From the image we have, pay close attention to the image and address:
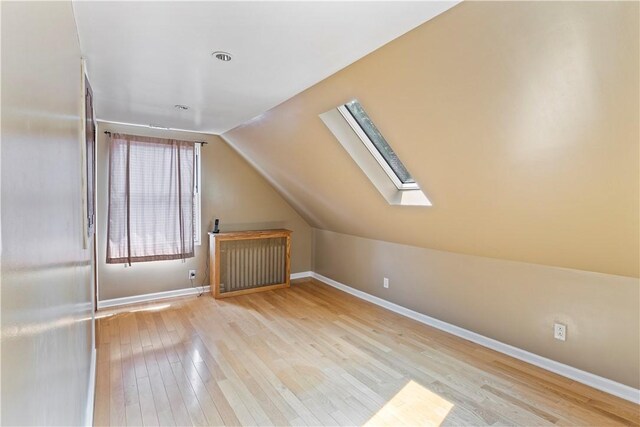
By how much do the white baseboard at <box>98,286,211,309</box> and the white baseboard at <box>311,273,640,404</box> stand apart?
2.44 m

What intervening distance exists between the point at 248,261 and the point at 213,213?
0.83 meters

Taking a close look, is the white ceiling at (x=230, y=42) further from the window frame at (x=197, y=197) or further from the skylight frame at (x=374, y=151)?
the window frame at (x=197, y=197)

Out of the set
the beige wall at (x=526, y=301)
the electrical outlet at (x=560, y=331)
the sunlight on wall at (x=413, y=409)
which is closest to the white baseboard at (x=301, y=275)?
the beige wall at (x=526, y=301)

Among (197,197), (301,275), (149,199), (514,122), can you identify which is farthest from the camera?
(301,275)

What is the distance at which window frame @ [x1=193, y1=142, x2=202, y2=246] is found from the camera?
4.46 metres

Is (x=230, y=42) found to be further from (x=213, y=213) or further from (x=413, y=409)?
(x=213, y=213)

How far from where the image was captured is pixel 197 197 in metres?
4.50

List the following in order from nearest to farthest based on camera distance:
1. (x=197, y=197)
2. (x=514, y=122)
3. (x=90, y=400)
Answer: (x=514, y=122) → (x=90, y=400) → (x=197, y=197)

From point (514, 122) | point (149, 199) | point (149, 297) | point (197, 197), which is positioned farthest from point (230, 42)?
point (149, 297)

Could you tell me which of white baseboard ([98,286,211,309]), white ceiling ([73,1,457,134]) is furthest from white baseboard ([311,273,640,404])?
white ceiling ([73,1,457,134])

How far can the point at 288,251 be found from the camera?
492 cm

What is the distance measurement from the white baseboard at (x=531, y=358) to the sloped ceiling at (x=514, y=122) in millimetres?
797

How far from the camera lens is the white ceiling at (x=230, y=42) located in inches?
58.8

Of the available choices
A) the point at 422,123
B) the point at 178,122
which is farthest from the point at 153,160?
the point at 422,123
